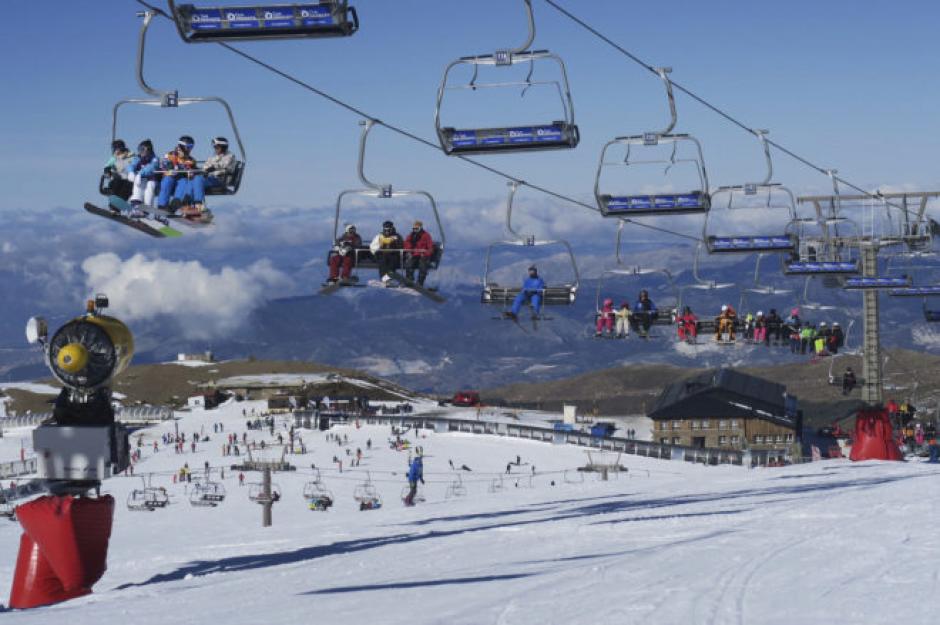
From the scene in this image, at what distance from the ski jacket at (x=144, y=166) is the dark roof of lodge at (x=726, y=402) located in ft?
234

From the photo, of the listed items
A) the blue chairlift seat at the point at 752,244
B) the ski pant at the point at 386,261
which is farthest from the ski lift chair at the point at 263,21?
the blue chairlift seat at the point at 752,244

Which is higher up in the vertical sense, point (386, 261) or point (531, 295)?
point (386, 261)

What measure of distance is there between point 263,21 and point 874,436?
34.5 m

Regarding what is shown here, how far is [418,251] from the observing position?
2253 centimetres

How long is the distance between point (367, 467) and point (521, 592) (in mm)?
47775

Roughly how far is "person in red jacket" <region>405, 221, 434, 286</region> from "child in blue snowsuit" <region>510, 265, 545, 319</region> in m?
5.81

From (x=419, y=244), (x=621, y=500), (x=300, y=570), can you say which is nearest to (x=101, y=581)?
(x=300, y=570)

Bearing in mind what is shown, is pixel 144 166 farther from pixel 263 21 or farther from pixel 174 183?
pixel 263 21

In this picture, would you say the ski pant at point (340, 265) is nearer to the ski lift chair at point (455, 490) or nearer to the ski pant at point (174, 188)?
the ski pant at point (174, 188)

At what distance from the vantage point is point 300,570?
19.9 meters

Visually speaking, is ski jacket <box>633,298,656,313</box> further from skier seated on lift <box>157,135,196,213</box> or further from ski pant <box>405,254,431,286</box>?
skier seated on lift <box>157,135,196,213</box>

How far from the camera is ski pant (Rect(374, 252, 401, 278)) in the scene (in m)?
22.7

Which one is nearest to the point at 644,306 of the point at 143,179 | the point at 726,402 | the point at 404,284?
the point at 404,284

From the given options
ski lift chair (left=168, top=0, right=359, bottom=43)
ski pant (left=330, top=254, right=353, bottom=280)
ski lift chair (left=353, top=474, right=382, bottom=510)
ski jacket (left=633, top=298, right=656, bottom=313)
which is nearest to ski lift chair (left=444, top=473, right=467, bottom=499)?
ski lift chair (left=353, top=474, right=382, bottom=510)
